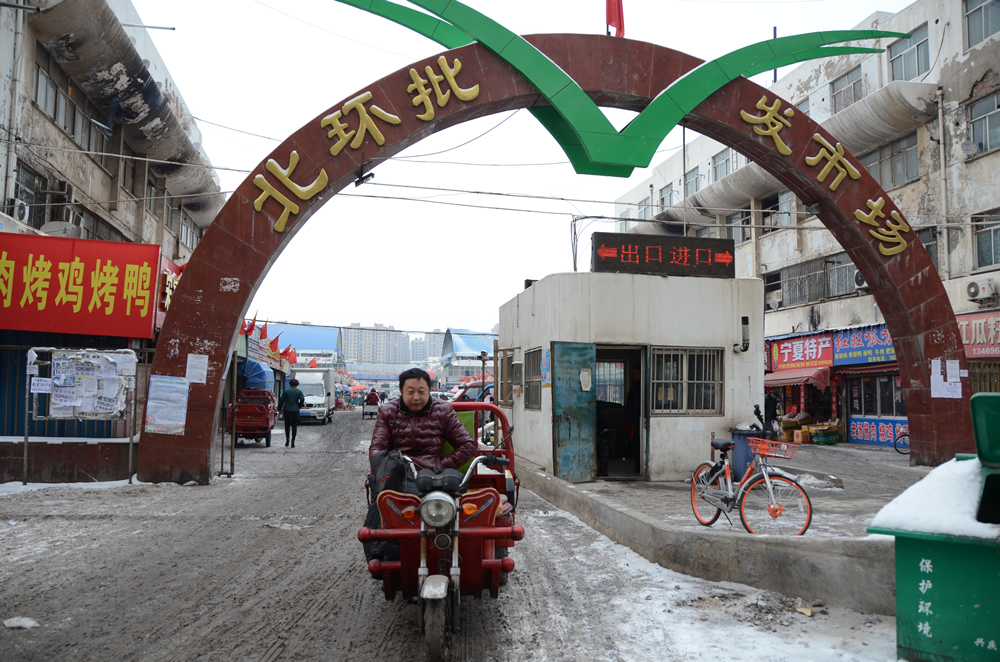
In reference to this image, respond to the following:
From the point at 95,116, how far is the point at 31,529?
1597cm

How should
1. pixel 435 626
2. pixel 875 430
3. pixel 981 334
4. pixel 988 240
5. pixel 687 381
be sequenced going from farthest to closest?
pixel 875 430
pixel 988 240
pixel 981 334
pixel 687 381
pixel 435 626

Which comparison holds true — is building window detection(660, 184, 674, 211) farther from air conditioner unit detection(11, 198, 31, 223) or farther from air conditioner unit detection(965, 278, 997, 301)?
air conditioner unit detection(11, 198, 31, 223)

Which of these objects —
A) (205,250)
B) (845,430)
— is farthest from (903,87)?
(205,250)

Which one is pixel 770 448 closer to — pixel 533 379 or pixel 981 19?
pixel 533 379

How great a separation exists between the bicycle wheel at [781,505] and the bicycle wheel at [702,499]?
0.41m

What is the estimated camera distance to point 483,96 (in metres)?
12.6

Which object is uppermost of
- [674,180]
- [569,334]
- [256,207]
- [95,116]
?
[674,180]

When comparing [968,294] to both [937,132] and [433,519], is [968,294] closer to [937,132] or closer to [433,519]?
[937,132]

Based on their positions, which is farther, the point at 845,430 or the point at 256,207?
the point at 845,430

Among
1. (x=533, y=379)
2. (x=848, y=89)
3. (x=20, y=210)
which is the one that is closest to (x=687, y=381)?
(x=533, y=379)

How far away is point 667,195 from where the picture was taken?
39531mm

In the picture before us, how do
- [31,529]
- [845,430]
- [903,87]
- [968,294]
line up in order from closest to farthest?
1. [31,529]
2. [968,294]
3. [903,87]
4. [845,430]

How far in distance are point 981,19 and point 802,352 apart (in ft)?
38.6

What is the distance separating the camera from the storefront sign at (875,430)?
20297 mm
